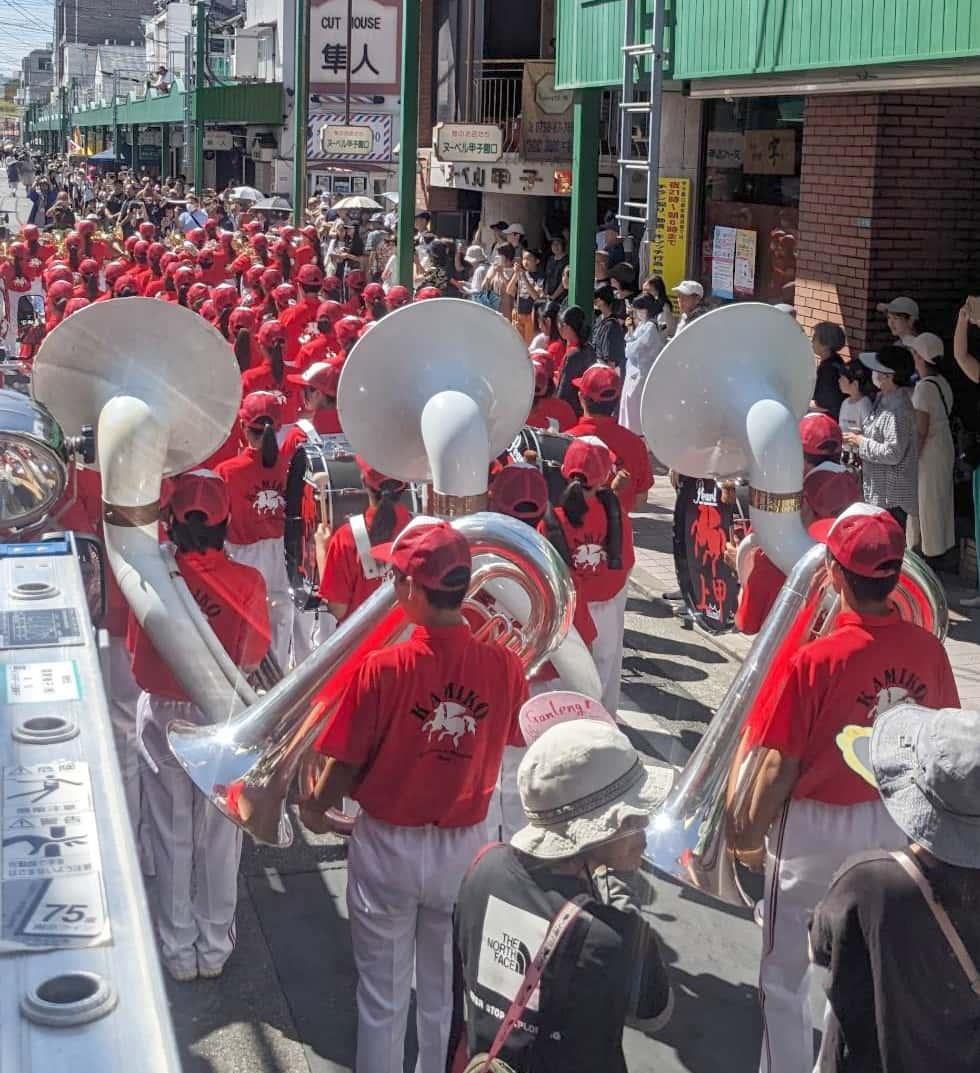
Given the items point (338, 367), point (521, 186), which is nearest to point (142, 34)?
point (521, 186)

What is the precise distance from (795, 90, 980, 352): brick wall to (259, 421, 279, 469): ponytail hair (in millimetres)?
5583

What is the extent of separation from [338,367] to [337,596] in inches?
107

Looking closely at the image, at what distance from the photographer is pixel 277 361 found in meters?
9.34

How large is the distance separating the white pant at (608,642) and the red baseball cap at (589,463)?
0.61 meters

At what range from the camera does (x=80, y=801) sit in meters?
1.88

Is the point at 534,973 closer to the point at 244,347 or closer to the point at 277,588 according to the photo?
the point at 277,588

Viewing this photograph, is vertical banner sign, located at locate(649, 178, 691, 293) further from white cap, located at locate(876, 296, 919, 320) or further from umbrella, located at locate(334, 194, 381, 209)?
umbrella, located at locate(334, 194, 381, 209)

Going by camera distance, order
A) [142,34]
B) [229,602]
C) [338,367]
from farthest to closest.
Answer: [142,34] → [338,367] → [229,602]

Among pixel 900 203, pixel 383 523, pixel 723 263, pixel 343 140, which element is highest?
pixel 343 140

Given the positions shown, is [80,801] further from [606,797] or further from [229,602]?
[229,602]

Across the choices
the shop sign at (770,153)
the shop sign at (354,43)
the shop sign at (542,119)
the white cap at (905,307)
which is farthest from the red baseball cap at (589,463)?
the shop sign at (542,119)

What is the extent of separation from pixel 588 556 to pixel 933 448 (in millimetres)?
4131

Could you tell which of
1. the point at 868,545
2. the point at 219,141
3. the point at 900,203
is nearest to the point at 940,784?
the point at 868,545

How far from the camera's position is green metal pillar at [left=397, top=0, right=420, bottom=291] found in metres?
13.4
